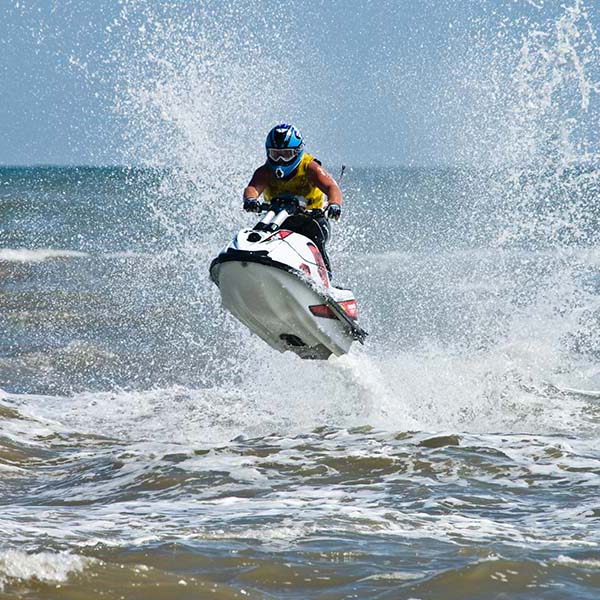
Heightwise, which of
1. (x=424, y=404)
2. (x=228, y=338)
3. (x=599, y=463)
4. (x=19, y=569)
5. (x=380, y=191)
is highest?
(x=380, y=191)

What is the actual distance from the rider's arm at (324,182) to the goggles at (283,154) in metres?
0.22

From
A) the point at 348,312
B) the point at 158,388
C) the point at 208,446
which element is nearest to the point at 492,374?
the point at 348,312

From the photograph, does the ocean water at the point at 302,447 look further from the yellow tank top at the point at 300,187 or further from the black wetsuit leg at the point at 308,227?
the yellow tank top at the point at 300,187

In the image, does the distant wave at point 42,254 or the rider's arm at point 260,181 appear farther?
the distant wave at point 42,254

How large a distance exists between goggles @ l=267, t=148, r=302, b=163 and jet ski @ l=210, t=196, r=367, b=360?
35cm

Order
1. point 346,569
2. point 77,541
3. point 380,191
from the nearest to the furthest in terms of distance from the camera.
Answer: point 346,569 → point 77,541 → point 380,191

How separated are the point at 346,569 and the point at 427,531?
0.82 metres

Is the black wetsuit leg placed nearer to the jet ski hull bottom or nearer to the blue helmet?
the blue helmet

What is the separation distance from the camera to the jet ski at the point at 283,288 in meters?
8.95

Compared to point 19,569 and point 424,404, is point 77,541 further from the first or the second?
point 424,404

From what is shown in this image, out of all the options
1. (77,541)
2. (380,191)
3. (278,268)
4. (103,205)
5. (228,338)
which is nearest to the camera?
(77,541)

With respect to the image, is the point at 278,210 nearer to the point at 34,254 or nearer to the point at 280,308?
the point at 280,308

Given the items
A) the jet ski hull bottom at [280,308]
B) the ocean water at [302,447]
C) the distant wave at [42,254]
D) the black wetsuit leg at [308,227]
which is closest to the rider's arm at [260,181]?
the black wetsuit leg at [308,227]

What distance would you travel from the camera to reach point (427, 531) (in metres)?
5.62
